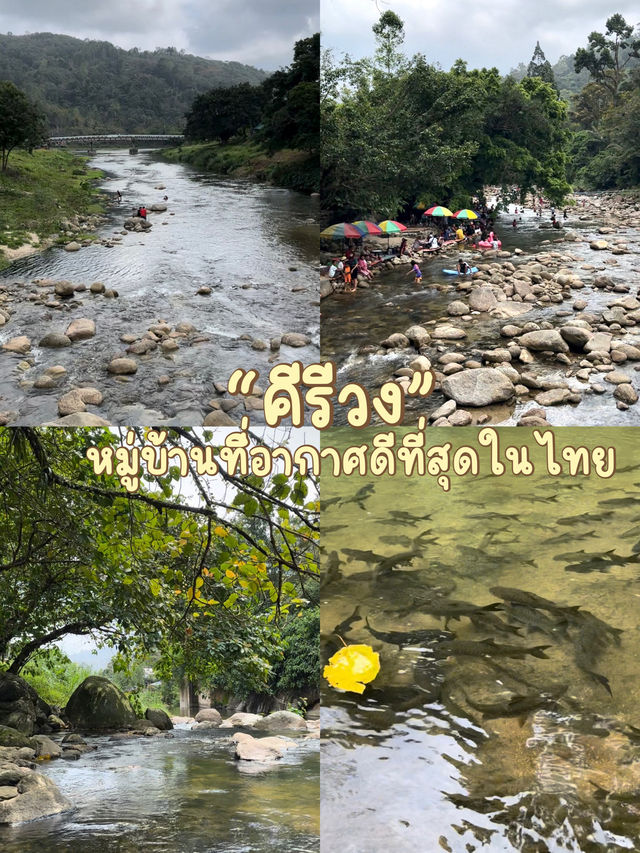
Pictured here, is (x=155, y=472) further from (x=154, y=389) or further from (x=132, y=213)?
(x=132, y=213)

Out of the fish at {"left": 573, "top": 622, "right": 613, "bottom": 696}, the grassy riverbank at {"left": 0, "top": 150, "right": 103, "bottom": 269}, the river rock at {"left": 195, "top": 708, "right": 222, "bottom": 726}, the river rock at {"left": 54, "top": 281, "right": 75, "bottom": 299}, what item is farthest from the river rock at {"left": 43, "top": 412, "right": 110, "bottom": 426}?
the river rock at {"left": 195, "top": 708, "right": 222, "bottom": 726}

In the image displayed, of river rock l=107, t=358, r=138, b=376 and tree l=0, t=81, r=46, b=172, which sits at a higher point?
tree l=0, t=81, r=46, b=172

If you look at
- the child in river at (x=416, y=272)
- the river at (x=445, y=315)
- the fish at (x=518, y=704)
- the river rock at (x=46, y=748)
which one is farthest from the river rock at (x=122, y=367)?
the child in river at (x=416, y=272)

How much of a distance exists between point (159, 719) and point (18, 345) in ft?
16.8

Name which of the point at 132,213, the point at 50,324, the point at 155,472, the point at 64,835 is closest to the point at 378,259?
the point at 132,213

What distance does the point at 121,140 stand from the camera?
7.71m

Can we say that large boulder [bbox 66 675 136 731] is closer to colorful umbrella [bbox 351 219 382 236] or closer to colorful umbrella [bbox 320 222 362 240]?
colorful umbrella [bbox 320 222 362 240]

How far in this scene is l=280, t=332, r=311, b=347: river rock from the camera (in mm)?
6617

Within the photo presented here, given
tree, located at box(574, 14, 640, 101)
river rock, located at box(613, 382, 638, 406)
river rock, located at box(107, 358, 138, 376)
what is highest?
tree, located at box(574, 14, 640, 101)

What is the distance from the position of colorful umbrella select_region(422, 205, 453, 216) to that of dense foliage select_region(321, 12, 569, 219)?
0.29 feet

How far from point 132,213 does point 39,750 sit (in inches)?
207

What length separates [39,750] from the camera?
272 inches

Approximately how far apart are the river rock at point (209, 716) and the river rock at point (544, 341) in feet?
18.8

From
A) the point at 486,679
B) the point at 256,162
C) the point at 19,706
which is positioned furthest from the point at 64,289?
the point at 486,679
